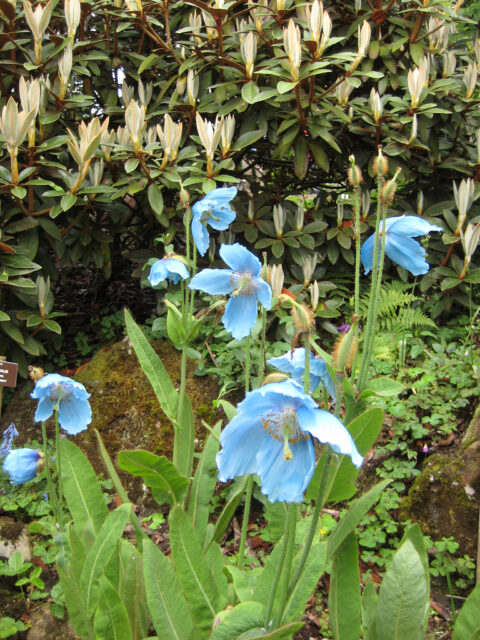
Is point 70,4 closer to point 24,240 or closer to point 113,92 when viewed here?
point 113,92

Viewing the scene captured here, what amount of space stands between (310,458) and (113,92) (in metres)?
3.06

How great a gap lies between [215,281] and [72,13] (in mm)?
2263

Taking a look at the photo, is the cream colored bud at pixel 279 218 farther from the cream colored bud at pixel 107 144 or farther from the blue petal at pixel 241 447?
the blue petal at pixel 241 447

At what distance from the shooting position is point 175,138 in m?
2.72

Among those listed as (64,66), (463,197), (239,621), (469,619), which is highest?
(64,66)

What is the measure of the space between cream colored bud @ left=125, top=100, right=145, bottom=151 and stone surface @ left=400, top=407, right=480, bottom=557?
6.61 ft

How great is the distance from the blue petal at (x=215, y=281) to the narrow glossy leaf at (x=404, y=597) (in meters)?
0.76

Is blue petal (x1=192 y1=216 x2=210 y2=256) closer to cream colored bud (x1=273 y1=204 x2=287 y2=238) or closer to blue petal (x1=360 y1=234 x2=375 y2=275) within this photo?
blue petal (x1=360 y1=234 x2=375 y2=275)

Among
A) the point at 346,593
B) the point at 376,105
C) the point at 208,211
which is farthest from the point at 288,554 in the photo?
the point at 376,105

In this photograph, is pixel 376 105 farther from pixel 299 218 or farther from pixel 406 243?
pixel 406 243

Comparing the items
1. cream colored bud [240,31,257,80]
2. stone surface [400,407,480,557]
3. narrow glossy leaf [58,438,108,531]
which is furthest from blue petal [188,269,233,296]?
cream colored bud [240,31,257,80]

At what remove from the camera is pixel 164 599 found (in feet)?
4.06

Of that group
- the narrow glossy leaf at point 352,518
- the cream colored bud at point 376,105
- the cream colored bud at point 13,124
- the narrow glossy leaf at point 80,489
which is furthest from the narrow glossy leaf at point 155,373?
the cream colored bud at point 376,105

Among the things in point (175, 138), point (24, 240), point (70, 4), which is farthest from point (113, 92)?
point (24, 240)
